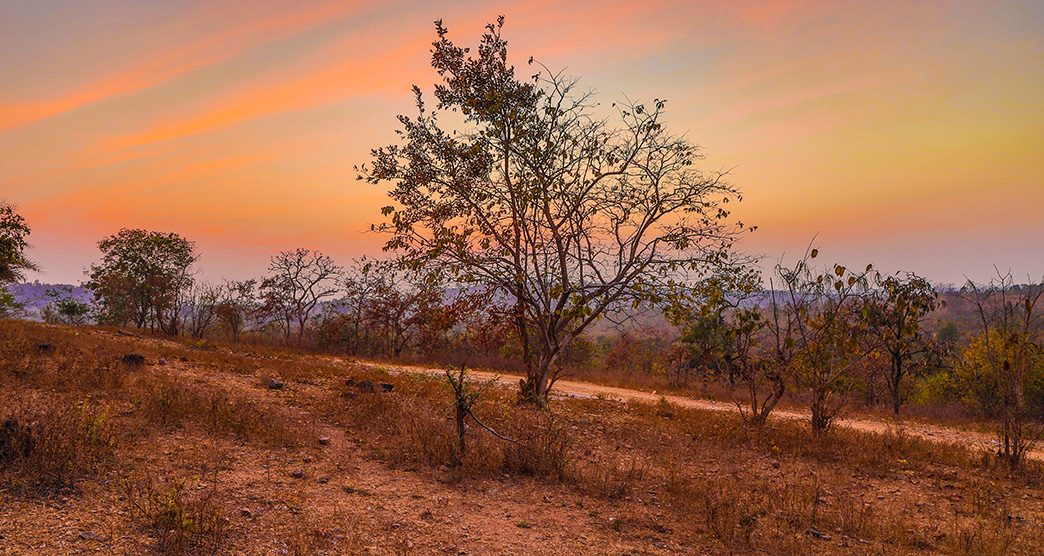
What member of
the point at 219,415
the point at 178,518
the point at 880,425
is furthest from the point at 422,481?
the point at 880,425

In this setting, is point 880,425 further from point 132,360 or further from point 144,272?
point 144,272

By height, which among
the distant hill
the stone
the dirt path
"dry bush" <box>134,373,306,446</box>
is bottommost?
the stone

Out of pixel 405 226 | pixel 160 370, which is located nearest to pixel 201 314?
pixel 160 370

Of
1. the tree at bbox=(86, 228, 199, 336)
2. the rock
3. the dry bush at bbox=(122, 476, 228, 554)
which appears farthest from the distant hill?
the dry bush at bbox=(122, 476, 228, 554)

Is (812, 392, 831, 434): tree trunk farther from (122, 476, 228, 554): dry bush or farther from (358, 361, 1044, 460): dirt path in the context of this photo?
(122, 476, 228, 554): dry bush

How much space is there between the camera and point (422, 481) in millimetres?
7691

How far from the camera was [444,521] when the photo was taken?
6348mm

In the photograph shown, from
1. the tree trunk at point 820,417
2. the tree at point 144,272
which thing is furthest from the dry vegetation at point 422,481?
the tree at point 144,272

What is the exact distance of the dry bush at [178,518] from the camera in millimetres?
5027

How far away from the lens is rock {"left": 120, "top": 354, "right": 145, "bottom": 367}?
42.6 ft

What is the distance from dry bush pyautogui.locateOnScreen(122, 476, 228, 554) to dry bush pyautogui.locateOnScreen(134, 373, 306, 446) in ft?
8.51

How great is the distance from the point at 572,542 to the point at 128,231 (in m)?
44.6

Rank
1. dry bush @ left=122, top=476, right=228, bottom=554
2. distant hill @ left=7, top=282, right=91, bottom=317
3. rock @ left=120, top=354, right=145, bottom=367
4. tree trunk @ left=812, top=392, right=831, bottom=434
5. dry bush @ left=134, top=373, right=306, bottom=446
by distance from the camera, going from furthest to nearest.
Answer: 1. distant hill @ left=7, top=282, right=91, bottom=317
2. rock @ left=120, top=354, right=145, bottom=367
3. tree trunk @ left=812, top=392, right=831, bottom=434
4. dry bush @ left=134, top=373, right=306, bottom=446
5. dry bush @ left=122, top=476, right=228, bottom=554

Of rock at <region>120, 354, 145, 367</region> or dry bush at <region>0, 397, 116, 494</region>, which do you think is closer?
dry bush at <region>0, 397, 116, 494</region>
